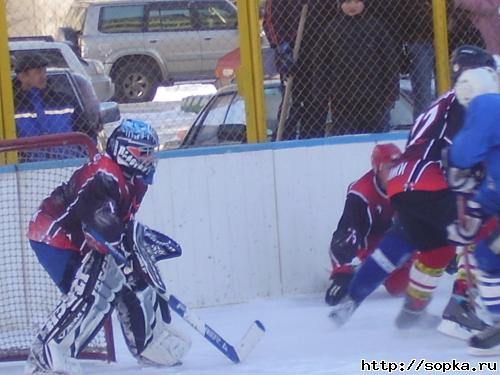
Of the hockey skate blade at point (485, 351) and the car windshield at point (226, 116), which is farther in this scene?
the car windshield at point (226, 116)

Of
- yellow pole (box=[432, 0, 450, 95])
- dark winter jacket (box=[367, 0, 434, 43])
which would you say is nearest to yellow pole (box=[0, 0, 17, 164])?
dark winter jacket (box=[367, 0, 434, 43])

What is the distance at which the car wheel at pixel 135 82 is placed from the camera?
788cm

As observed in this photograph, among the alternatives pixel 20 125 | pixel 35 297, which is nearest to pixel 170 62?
pixel 20 125

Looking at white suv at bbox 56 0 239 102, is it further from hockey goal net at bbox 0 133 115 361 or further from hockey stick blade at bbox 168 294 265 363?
hockey stick blade at bbox 168 294 265 363

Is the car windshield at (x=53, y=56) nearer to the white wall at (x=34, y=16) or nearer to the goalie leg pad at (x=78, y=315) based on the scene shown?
the white wall at (x=34, y=16)

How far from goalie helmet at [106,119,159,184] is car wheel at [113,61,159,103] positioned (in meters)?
1.55

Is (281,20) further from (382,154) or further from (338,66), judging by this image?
(382,154)

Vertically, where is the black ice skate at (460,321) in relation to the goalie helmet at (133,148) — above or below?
below

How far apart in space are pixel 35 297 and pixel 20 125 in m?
1.00

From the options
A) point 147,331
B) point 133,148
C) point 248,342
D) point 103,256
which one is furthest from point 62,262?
point 248,342

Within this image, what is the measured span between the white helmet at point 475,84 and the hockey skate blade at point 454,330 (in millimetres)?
1048

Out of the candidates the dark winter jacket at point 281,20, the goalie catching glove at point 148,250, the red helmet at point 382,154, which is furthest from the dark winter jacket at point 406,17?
the goalie catching glove at point 148,250

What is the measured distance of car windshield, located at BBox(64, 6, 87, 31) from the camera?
857 centimetres

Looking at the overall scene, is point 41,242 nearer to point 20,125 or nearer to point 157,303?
point 157,303
